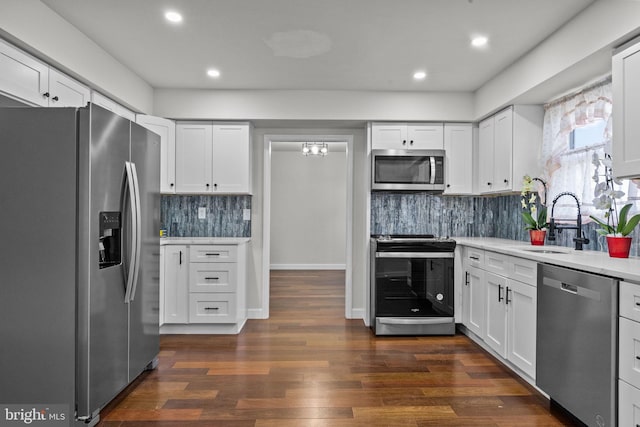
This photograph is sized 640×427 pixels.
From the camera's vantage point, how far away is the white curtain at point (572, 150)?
9.78 feet

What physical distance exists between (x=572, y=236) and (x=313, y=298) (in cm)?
324

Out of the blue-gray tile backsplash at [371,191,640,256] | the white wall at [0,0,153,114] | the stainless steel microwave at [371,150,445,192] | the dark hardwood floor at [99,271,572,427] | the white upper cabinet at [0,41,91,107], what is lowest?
the dark hardwood floor at [99,271,572,427]

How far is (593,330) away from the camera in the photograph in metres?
2.03

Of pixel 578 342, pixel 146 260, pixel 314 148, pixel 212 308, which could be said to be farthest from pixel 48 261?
pixel 314 148

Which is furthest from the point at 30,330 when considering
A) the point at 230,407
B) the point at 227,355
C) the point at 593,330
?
the point at 593,330

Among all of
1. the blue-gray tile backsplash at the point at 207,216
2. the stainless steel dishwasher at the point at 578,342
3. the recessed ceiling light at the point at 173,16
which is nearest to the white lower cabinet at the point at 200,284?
the blue-gray tile backsplash at the point at 207,216

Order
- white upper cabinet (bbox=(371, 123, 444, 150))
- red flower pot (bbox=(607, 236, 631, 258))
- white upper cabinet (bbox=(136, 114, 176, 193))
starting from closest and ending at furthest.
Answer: red flower pot (bbox=(607, 236, 631, 258)) → white upper cabinet (bbox=(136, 114, 176, 193)) → white upper cabinet (bbox=(371, 123, 444, 150))

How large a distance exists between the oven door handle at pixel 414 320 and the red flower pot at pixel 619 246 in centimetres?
172

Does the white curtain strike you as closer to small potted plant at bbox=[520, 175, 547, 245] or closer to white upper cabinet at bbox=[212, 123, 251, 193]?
small potted plant at bbox=[520, 175, 547, 245]

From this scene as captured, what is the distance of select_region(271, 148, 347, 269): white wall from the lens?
26.7 ft

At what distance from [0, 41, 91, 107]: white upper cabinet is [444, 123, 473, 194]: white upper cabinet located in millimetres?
3406

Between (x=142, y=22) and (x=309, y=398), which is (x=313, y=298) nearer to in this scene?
(x=309, y=398)

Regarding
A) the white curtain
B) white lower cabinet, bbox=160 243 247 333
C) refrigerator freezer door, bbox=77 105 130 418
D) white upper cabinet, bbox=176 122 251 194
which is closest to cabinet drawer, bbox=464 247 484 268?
the white curtain

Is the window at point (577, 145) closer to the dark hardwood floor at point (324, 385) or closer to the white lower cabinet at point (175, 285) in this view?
the dark hardwood floor at point (324, 385)
